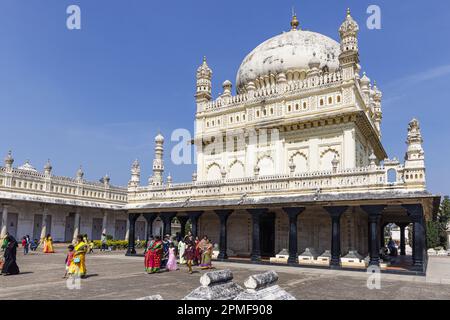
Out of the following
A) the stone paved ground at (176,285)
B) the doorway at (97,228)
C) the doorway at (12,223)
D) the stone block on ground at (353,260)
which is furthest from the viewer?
the doorway at (97,228)

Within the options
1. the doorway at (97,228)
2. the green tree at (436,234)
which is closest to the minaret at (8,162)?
the doorway at (97,228)

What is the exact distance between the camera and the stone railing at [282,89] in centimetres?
2122

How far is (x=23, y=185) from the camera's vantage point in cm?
3284

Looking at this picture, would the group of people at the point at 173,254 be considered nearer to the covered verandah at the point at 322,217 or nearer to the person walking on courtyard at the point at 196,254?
the person walking on courtyard at the point at 196,254

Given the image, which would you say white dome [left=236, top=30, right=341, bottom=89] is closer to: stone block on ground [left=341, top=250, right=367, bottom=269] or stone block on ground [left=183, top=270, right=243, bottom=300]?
stone block on ground [left=341, top=250, right=367, bottom=269]

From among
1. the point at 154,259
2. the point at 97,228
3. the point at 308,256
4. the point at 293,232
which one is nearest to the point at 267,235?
the point at 308,256

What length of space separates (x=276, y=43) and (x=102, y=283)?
67.4ft

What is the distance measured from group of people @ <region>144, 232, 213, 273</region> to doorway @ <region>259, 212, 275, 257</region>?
4.79 meters

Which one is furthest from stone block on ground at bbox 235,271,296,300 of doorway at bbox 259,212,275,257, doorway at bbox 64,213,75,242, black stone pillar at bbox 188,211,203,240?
doorway at bbox 64,213,75,242

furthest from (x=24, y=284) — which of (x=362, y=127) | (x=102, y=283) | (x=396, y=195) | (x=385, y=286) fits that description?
(x=362, y=127)

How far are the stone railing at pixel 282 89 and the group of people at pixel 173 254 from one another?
32.1ft

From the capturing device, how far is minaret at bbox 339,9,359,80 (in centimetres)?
1981

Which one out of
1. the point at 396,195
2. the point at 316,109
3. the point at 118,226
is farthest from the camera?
the point at 118,226
